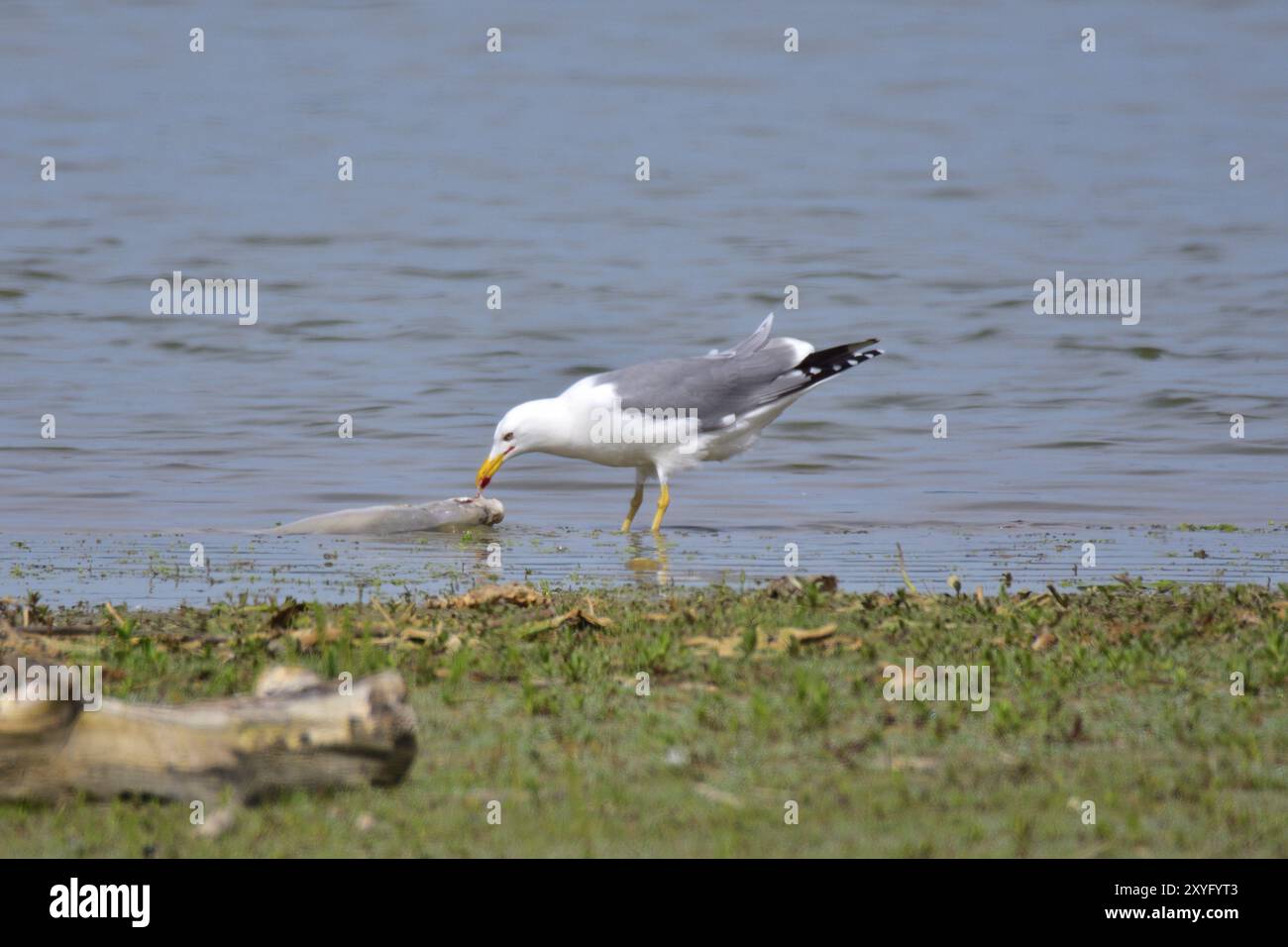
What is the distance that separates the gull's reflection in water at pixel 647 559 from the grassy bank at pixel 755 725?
5.64 ft

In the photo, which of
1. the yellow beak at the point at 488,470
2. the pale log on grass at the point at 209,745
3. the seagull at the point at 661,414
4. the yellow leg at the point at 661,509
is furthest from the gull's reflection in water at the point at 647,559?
the pale log on grass at the point at 209,745

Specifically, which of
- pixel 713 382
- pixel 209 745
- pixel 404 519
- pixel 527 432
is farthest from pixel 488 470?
pixel 209 745

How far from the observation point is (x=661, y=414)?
12.4m

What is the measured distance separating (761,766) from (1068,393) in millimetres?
15175

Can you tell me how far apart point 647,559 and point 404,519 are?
230cm

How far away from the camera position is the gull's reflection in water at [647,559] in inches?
364

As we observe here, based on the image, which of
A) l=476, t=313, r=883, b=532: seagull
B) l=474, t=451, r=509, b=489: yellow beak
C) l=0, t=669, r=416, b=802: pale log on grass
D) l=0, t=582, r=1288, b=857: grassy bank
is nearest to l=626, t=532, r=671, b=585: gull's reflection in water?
l=476, t=313, r=883, b=532: seagull

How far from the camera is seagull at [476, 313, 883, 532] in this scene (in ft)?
40.8

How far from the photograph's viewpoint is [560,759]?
15.5ft

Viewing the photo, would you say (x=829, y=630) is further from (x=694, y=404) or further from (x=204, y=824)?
(x=694, y=404)

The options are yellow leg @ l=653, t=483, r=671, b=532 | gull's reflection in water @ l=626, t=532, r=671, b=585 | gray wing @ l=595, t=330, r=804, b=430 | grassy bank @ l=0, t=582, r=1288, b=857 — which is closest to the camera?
grassy bank @ l=0, t=582, r=1288, b=857

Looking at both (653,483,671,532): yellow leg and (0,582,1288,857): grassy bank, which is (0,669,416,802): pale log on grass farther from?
(653,483,671,532): yellow leg

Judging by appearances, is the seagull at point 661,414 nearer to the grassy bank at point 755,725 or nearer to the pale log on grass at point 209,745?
the grassy bank at point 755,725

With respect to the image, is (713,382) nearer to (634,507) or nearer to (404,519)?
(634,507)
